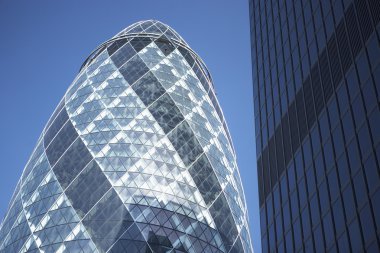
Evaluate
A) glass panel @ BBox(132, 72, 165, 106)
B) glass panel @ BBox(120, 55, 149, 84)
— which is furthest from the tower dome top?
glass panel @ BBox(132, 72, 165, 106)

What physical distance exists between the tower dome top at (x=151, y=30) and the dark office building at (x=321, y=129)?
111ft

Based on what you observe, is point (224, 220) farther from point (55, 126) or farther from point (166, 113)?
point (55, 126)

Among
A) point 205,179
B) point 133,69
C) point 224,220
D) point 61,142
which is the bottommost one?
point 224,220

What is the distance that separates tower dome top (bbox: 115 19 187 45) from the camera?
6744 cm

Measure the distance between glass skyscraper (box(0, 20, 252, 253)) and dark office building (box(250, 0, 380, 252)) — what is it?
1746 centimetres

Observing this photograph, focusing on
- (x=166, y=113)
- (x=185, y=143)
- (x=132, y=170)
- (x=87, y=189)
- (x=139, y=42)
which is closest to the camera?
(x=87, y=189)

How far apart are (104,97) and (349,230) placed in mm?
40090

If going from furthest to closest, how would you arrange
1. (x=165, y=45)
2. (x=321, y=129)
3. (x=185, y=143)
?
(x=165, y=45)
(x=185, y=143)
(x=321, y=129)

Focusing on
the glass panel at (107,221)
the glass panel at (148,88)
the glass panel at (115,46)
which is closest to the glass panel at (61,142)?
the glass panel at (148,88)

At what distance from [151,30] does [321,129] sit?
1756 inches

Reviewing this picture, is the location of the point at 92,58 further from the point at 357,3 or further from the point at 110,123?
the point at 357,3

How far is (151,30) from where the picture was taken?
68.1 metres

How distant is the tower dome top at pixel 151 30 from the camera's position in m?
67.4

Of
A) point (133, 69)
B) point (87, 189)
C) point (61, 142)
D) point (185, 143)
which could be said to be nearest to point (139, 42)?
point (133, 69)
